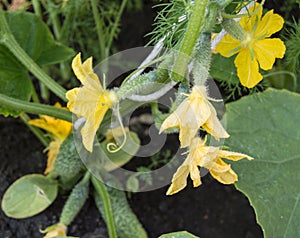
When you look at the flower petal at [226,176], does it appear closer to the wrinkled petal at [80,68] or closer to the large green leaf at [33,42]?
the wrinkled petal at [80,68]

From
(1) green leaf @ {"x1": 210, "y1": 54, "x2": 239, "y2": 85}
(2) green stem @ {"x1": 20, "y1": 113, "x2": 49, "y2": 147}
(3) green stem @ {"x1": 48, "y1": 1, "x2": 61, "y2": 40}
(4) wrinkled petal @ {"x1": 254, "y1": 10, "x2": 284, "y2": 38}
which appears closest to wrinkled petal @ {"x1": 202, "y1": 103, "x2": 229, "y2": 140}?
(4) wrinkled petal @ {"x1": 254, "y1": 10, "x2": 284, "y2": 38}

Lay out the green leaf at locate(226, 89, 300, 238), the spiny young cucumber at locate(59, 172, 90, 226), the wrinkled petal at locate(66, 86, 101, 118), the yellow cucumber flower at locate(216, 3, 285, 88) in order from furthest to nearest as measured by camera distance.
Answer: the spiny young cucumber at locate(59, 172, 90, 226) < the green leaf at locate(226, 89, 300, 238) < the yellow cucumber flower at locate(216, 3, 285, 88) < the wrinkled petal at locate(66, 86, 101, 118)

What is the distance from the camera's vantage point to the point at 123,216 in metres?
1.40

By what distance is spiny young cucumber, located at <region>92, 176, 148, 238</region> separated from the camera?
139 centimetres

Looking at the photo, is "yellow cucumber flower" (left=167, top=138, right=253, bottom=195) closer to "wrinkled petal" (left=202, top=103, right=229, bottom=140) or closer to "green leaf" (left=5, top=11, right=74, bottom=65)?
→ "wrinkled petal" (left=202, top=103, right=229, bottom=140)

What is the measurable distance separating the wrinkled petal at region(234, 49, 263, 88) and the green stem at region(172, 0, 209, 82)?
0.21 metres

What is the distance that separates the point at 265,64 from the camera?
1.06 meters

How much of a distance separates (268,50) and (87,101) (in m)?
0.36

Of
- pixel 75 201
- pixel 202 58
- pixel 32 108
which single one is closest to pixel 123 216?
pixel 75 201

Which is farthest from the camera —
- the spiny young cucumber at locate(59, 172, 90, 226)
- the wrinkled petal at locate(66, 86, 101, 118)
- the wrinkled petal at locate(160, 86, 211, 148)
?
the spiny young cucumber at locate(59, 172, 90, 226)

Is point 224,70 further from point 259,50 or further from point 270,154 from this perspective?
point 259,50

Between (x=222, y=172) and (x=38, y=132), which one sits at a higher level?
(x=222, y=172)

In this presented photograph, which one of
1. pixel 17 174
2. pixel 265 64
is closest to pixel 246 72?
pixel 265 64

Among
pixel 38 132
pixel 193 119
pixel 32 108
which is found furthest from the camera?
pixel 38 132
